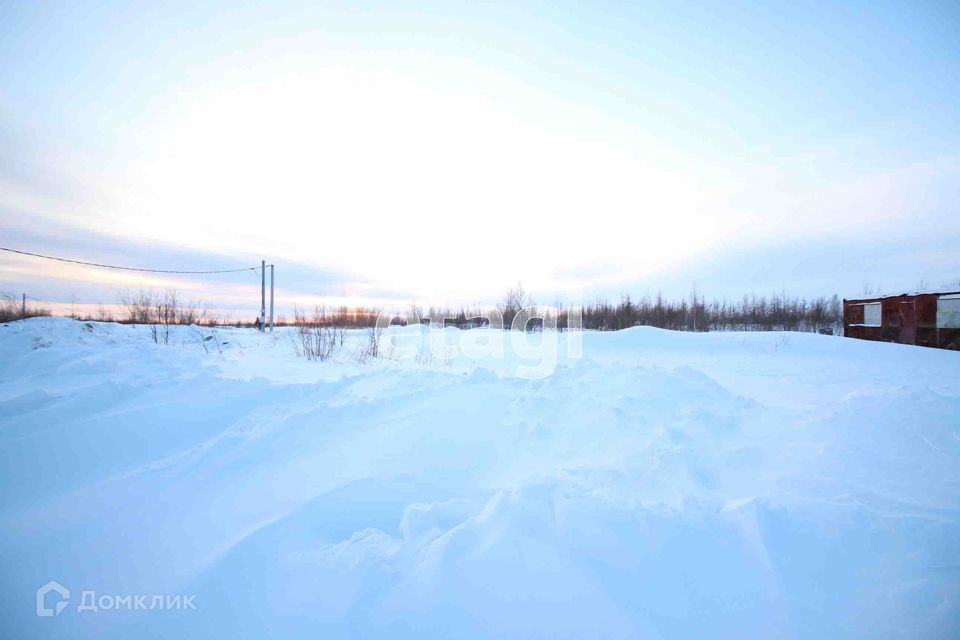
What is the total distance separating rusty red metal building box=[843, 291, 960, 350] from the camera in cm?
1062

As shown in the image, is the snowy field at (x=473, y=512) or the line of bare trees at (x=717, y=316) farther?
the line of bare trees at (x=717, y=316)

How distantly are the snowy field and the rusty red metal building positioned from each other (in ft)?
37.1

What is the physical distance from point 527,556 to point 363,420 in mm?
2068

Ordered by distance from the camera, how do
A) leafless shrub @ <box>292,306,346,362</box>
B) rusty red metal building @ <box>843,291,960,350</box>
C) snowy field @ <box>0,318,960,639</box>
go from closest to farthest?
snowy field @ <box>0,318,960,639</box>, leafless shrub @ <box>292,306,346,362</box>, rusty red metal building @ <box>843,291,960,350</box>

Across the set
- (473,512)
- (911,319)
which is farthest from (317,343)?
(911,319)

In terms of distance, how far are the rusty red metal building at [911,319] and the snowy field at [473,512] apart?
11297 millimetres

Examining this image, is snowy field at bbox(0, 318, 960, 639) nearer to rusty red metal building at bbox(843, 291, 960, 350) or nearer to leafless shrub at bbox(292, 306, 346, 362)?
leafless shrub at bbox(292, 306, 346, 362)

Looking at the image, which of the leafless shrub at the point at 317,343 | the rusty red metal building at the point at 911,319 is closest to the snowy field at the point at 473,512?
the leafless shrub at the point at 317,343

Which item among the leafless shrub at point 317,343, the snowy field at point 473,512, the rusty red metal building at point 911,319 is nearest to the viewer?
the snowy field at point 473,512

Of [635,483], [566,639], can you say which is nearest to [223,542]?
[566,639]

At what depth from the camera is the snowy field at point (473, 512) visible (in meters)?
1.45

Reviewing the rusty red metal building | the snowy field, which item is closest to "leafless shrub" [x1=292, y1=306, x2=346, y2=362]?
the snowy field

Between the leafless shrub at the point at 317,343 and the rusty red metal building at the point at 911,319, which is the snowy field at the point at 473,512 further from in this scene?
the rusty red metal building at the point at 911,319

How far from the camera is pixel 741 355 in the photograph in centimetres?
933
